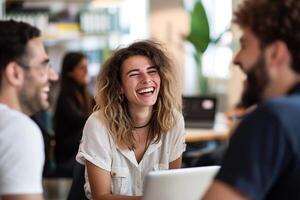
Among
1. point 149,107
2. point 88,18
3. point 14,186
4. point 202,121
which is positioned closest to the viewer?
point 14,186

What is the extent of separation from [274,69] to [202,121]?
3.24 metres

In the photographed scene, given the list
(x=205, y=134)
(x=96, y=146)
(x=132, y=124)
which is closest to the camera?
(x=96, y=146)

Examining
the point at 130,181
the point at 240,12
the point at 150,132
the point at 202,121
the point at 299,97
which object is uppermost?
the point at 240,12

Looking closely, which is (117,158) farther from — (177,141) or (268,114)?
(268,114)

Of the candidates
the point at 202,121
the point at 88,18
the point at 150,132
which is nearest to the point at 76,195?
the point at 150,132

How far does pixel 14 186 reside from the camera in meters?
1.37

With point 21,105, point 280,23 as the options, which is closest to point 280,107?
point 280,23

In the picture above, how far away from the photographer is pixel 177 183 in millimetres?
1612

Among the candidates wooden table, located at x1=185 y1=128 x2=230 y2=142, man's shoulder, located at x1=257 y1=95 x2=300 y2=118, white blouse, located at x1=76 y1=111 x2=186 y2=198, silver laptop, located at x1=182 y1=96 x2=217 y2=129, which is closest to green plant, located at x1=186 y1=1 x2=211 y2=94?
silver laptop, located at x1=182 y1=96 x2=217 y2=129

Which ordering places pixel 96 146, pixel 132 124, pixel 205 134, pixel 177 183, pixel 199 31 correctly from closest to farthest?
1. pixel 177 183
2. pixel 96 146
3. pixel 132 124
4. pixel 205 134
5. pixel 199 31

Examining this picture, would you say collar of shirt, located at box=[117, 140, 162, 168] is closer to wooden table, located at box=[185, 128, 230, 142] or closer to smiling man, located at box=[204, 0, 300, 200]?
smiling man, located at box=[204, 0, 300, 200]

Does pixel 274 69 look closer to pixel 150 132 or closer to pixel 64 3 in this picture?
pixel 150 132

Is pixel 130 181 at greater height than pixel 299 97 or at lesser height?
lesser

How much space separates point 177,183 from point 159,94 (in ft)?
2.24
